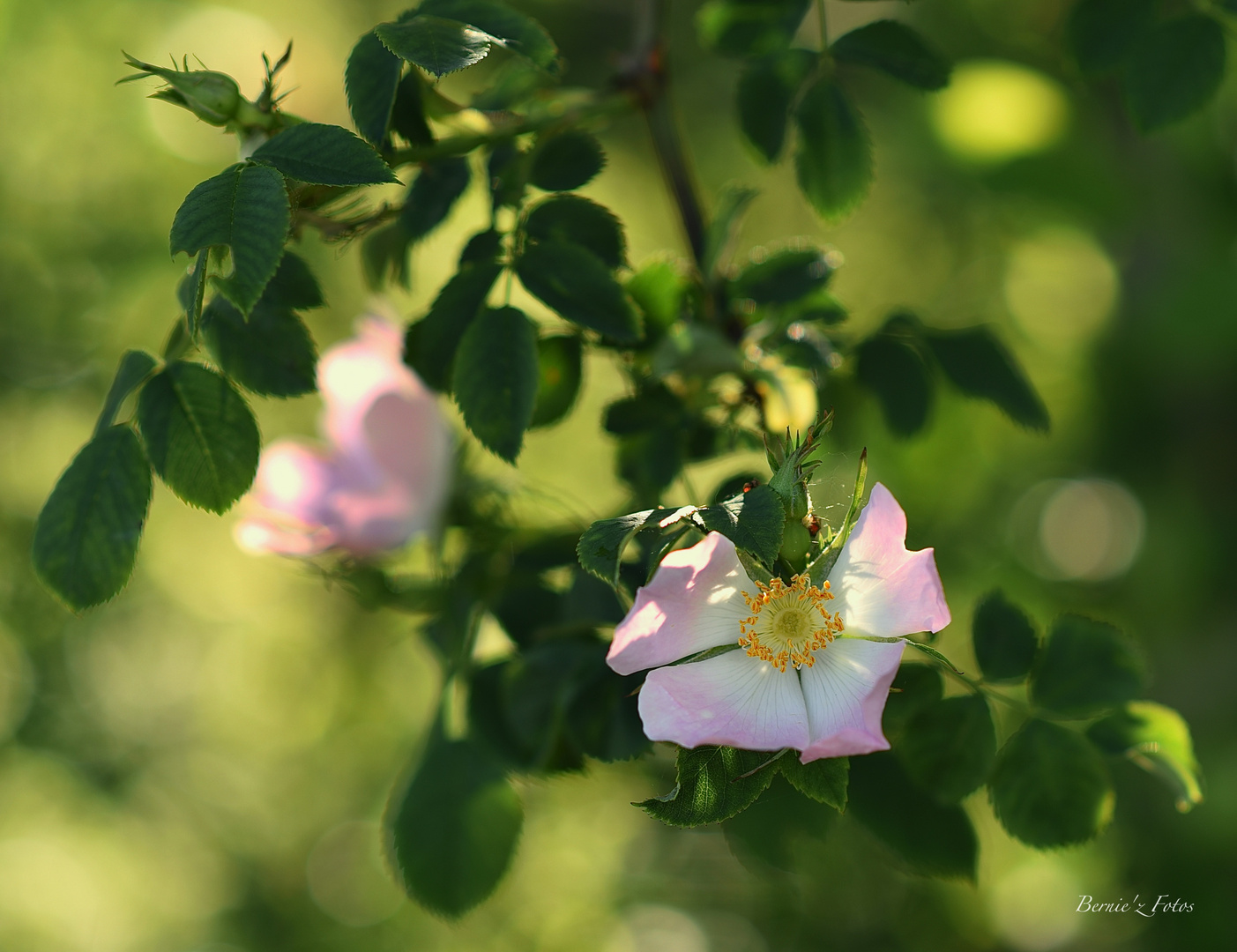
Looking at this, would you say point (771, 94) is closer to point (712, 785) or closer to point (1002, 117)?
point (712, 785)

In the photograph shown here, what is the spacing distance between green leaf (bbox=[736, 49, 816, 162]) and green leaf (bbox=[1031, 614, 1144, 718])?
263 millimetres

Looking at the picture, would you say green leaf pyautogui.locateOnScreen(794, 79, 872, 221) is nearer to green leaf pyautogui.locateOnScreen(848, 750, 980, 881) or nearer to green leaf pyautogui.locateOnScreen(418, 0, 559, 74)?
green leaf pyautogui.locateOnScreen(418, 0, 559, 74)

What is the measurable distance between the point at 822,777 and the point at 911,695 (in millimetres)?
104

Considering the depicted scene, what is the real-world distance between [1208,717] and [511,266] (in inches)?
36.7

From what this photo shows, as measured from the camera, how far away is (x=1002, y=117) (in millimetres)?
985

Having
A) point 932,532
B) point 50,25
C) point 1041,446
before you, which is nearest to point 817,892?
point 932,532

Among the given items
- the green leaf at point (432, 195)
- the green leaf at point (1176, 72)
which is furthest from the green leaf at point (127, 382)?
the green leaf at point (1176, 72)

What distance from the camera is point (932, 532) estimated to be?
100 cm

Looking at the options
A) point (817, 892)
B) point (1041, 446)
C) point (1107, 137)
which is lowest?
point (817, 892)

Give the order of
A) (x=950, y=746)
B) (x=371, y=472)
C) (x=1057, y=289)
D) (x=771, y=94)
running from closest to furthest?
(x=950, y=746)
(x=771, y=94)
(x=371, y=472)
(x=1057, y=289)

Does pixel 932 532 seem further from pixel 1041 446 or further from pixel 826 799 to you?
pixel 826 799

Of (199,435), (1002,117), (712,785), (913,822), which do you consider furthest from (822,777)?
(1002,117)
